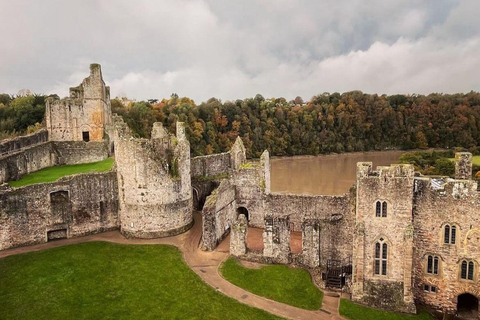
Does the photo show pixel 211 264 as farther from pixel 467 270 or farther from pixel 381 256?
pixel 467 270

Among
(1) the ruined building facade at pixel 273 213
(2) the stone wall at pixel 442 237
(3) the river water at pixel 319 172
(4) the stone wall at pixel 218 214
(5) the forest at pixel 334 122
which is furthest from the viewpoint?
(5) the forest at pixel 334 122

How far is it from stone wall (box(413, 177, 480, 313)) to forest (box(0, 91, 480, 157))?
4963 centimetres

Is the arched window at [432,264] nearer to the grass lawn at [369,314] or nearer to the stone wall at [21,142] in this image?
the grass lawn at [369,314]

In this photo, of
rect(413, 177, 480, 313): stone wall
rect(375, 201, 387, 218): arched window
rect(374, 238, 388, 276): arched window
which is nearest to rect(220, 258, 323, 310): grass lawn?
rect(374, 238, 388, 276): arched window

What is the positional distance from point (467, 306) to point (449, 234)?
12.7 feet

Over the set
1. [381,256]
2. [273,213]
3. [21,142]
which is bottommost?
[381,256]

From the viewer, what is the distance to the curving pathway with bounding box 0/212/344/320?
1823 centimetres

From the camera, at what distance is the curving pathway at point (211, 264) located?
718 inches

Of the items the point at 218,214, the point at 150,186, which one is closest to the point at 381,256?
the point at 218,214

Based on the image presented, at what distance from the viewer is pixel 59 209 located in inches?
952

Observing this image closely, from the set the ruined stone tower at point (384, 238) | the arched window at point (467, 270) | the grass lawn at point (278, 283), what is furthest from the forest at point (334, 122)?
the arched window at point (467, 270)

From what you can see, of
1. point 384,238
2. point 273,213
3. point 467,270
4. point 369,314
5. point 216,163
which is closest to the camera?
point 369,314

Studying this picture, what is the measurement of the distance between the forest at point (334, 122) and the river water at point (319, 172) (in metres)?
4.19

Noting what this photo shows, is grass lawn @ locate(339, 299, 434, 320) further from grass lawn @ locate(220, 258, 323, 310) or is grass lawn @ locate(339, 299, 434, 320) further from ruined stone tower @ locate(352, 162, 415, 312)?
grass lawn @ locate(220, 258, 323, 310)
